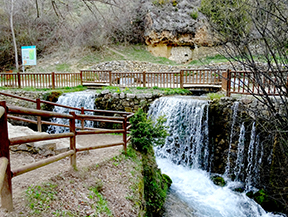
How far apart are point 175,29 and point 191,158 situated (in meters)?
17.3

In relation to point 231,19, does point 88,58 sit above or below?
above

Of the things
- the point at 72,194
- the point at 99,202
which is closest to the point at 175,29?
the point at 99,202

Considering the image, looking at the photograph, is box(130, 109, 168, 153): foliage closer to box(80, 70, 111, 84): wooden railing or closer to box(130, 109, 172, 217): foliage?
box(130, 109, 172, 217): foliage

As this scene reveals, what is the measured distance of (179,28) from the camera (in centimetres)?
2231

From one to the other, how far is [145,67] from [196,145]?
542 inches

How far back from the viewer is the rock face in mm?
22344

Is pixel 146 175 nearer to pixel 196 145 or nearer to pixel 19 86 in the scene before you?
pixel 196 145

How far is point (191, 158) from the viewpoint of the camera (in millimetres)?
8188

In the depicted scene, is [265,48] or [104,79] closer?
[265,48]

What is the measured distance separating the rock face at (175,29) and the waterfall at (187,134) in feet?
50.9

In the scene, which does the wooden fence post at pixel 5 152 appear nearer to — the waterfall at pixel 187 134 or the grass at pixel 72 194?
the grass at pixel 72 194

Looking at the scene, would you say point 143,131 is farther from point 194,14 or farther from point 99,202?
point 194,14


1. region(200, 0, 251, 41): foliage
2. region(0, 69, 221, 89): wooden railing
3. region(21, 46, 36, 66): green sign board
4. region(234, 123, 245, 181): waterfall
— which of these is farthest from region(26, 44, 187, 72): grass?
region(200, 0, 251, 41): foliage

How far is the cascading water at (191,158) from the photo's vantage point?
6.28 meters
